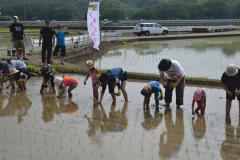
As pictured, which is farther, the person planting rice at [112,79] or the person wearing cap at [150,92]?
the person planting rice at [112,79]

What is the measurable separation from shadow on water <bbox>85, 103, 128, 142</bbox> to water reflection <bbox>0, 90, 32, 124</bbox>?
1472mm

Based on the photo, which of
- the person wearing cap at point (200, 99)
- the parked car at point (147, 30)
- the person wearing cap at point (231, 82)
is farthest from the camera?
the parked car at point (147, 30)

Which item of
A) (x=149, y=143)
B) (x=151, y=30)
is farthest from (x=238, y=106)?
(x=151, y=30)

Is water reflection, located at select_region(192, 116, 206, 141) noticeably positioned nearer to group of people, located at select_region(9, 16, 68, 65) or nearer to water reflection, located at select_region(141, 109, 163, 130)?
water reflection, located at select_region(141, 109, 163, 130)

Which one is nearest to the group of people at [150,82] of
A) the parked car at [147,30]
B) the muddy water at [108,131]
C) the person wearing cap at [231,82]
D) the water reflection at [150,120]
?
the person wearing cap at [231,82]

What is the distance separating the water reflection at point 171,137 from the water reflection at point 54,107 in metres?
2.17

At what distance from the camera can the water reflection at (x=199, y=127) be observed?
8549 mm

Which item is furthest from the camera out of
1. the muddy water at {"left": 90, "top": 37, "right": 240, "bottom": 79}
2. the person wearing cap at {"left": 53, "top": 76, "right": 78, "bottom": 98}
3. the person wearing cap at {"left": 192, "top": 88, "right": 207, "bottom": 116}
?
the muddy water at {"left": 90, "top": 37, "right": 240, "bottom": 79}

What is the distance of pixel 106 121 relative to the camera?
31.9 ft

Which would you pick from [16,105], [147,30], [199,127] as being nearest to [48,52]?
[16,105]

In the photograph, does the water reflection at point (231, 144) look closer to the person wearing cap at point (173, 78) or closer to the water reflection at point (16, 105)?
the person wearing cap at point (173, 78)

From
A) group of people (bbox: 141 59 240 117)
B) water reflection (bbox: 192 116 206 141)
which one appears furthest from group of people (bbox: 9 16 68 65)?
water reflection (bbox: 192 116 206 141)

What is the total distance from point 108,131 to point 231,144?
2.22m

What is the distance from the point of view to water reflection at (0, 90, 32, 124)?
10.4 m
